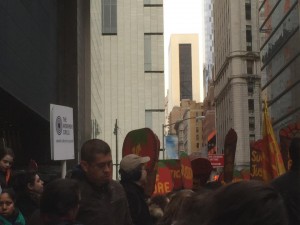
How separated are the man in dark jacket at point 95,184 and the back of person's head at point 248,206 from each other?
226 cm

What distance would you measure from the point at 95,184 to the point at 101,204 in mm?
132

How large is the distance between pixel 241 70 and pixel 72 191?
112703mm

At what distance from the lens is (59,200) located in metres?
3.28

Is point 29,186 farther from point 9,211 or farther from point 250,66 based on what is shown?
point 250,66

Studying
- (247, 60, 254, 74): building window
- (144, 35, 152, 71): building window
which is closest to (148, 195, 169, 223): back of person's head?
(144, 35, 152, 71): building window

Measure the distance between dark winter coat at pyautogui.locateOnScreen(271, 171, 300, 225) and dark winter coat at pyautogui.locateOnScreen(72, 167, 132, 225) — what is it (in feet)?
3.43

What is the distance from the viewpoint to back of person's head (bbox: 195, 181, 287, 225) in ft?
6.44

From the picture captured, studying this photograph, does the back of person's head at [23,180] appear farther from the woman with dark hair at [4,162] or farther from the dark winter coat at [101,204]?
the woman with dark hair at [4,162]

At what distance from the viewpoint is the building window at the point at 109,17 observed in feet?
214

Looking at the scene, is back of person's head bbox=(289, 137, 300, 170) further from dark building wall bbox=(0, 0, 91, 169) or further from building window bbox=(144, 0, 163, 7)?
building window bbox=(144, 0, 163, 7)

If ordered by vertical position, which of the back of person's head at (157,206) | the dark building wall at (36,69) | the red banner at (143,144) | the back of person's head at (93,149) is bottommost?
the back of person's head at (157,206)

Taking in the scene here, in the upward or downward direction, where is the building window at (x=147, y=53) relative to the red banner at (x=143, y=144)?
upward

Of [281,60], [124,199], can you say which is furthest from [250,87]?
[124,199]

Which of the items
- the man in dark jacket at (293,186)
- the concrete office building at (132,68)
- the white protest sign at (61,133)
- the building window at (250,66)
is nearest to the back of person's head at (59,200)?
the man in dark jacket at (293,186)
